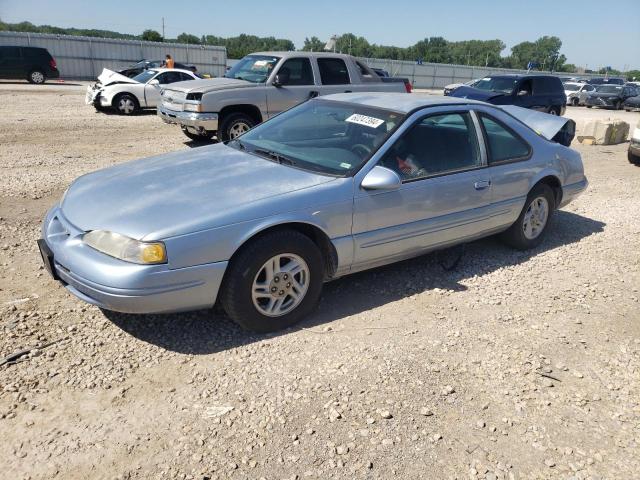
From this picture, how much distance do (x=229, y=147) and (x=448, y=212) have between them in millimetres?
1907

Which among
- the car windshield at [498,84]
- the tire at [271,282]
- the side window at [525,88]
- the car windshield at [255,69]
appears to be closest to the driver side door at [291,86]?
the car windshield at [255,69]

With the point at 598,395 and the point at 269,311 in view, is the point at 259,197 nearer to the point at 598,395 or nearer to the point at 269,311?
the point at 269,311

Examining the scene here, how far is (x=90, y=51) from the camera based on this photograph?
3030 centimetres

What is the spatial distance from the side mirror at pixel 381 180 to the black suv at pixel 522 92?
1157cm

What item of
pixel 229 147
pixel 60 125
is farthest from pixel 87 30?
pixel 229 147

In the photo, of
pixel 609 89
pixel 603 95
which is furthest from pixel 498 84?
pixel 609 89

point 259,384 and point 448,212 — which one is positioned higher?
point 448,212

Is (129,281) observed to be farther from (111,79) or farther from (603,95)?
(603,95)

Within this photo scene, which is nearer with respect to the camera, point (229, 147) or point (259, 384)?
point (259, 384)

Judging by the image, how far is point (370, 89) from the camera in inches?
404

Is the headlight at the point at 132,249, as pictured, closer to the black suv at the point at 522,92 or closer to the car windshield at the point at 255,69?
the car windshield at the point at 255,69

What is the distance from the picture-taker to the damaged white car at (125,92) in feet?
46.1

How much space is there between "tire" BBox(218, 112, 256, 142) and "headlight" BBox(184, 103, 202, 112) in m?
0.46

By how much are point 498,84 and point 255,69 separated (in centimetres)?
848
